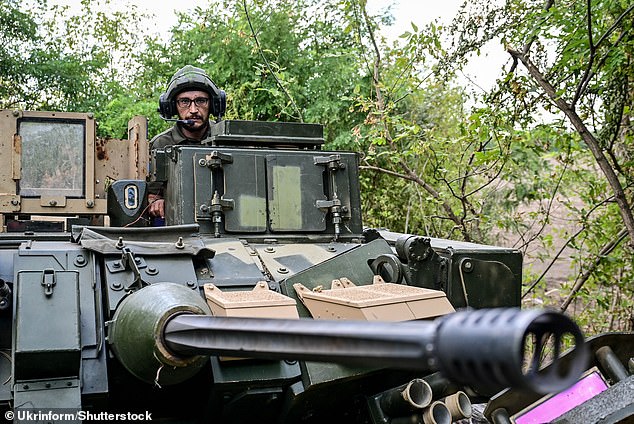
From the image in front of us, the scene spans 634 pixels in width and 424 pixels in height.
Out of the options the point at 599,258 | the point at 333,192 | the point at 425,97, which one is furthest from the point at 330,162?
the point at 425,97

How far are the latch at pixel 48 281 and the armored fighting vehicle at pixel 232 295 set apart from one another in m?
0.01

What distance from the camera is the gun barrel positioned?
1.79 meters

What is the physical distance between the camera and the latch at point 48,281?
408 centimetres

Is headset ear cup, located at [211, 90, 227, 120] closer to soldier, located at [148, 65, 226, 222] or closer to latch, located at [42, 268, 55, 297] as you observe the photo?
soldier, located at [148, 65, 226, 222]

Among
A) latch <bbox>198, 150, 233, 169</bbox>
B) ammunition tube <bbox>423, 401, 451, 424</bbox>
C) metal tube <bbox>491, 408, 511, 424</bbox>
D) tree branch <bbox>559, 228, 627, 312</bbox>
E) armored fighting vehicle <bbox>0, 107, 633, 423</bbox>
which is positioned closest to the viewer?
armored fighting vehicle <bbox>0, 107, 633, 423</bbox>

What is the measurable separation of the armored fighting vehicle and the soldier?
1.67 m

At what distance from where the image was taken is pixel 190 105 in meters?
7.80

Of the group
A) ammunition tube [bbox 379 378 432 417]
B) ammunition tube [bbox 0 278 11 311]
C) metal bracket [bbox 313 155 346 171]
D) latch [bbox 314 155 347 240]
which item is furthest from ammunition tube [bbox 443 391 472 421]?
ammunition tube [bbox 0 278 11 311]

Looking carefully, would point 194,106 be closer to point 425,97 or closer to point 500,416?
point 500,416

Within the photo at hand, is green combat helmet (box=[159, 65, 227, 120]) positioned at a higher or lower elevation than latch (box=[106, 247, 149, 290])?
higher

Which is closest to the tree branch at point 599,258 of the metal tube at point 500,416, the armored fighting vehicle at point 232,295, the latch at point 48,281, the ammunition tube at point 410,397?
the armored fighting vehicle at point 232,295

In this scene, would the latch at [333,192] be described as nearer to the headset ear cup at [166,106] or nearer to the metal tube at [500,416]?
the metal tube at [500,416]

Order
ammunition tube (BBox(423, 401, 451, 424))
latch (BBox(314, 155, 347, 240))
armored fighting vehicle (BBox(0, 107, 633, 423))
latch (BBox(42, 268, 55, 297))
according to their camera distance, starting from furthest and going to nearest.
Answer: latch (BBox(314, 155, 347, 240)), ammunition tube (BBox(423, 401, 451, 424)), latch (BBox(42, 268, 55, 297)), armored fighting vehicle (BBox(0, 107, 633, 423))

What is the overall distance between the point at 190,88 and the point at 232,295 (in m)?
3.99
